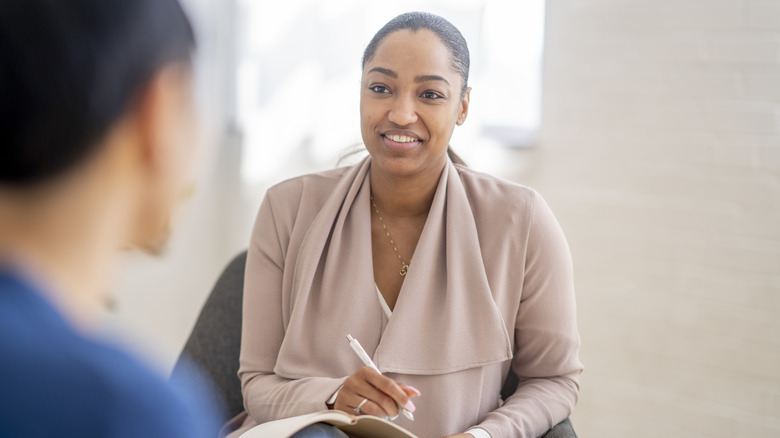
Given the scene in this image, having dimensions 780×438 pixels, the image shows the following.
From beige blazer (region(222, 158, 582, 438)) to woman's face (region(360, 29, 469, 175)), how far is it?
0.12 meters

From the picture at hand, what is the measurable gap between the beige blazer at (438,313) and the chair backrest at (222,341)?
7.5 inches

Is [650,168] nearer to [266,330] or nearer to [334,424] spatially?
[266,330]

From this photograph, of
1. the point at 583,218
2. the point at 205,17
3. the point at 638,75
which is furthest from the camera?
the point at 205,17

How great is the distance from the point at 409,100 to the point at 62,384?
115cm

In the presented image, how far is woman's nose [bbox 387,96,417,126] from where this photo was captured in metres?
1.59

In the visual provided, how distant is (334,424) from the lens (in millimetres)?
1341

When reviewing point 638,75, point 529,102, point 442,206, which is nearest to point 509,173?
point 529,102

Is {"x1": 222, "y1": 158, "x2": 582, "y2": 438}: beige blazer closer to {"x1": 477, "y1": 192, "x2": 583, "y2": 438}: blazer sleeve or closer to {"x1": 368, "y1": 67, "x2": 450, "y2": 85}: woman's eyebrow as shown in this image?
{"x1": 477, "y1": 192, "x2": 583, "y2": 438}: blazer sleeve

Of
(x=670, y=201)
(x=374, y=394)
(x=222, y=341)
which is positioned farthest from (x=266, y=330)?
(x=670, y=201)

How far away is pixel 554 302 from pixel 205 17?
219 centimetres

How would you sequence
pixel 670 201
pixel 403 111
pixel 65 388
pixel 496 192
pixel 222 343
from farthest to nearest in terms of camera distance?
pixel 670 201 < pixel 222 343 < pixel 496 192 < pixel 403 111 < pixel 65 388

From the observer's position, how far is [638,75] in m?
2.30

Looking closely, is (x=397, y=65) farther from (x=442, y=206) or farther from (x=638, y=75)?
(x=638, y=75)

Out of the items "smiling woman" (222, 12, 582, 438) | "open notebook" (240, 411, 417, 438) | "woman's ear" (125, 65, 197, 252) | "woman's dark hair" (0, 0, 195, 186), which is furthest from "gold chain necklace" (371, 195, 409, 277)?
"woman's dark hair" (0, 0, 195, 186)
